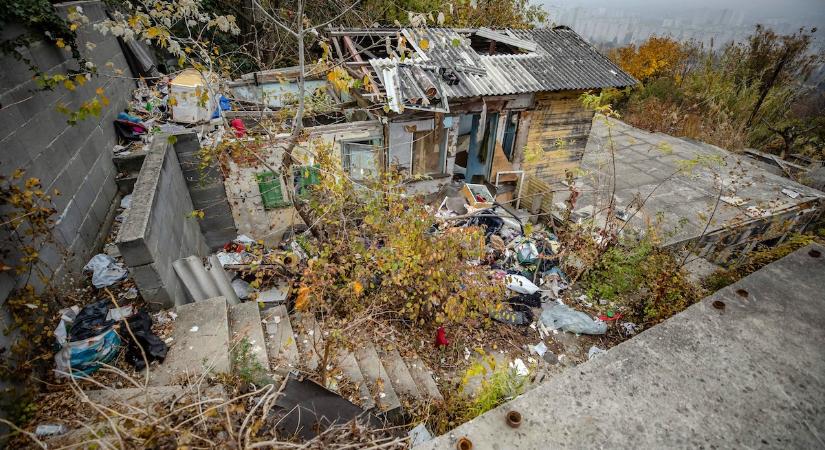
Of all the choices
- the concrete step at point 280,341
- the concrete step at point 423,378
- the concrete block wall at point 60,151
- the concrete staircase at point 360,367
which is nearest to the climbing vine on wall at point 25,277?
the concrete block wall at point 60,151

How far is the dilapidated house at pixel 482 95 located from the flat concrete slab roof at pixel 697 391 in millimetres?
6680

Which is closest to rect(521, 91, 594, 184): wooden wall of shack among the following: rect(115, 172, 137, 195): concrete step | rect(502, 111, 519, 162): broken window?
rect(502, 111, 519, 162): broken window

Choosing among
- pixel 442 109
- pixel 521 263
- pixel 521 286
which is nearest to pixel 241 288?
pixel 521 286

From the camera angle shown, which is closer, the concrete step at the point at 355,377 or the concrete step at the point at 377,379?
the concrete step at the point at 355,377

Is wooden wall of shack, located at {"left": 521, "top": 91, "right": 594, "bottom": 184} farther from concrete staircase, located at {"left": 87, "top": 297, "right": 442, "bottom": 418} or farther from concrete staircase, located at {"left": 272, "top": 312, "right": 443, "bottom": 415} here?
concrete staircase, located at {"left": 87, "top": 297, "right": 442, "bottom": 418}

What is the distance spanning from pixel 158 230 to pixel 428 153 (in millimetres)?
6888

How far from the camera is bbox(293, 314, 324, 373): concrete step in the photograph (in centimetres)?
428

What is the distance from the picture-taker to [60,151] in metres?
4.88

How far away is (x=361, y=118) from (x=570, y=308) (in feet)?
22.0

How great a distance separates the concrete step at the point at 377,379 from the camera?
161 inches

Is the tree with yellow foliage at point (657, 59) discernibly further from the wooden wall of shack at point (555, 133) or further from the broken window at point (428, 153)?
the broken window at point (428, 153)

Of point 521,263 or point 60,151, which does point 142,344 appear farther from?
point 521,263

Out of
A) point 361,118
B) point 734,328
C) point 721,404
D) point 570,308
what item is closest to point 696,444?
point 721,404

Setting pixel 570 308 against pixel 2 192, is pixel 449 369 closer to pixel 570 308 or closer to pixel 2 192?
pixel 570 308
